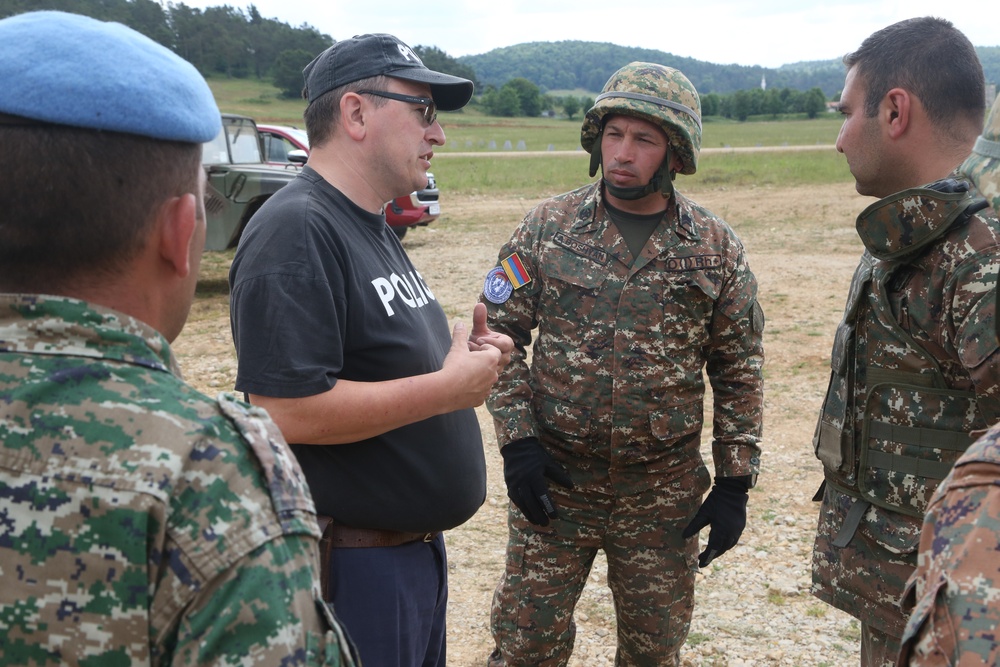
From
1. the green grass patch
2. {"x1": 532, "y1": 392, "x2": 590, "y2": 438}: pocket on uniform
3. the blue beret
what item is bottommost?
{"x1": 532, "y1": 392, "x2": 590, "y2": 438}: pocket on uniform

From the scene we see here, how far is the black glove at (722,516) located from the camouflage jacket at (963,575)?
1.63 meters

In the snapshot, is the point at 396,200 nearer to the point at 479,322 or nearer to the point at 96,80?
the point at 479,322

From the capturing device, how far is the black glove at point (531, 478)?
109 inches

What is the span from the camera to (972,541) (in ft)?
3.69

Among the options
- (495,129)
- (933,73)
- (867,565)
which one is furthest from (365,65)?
(495,129)

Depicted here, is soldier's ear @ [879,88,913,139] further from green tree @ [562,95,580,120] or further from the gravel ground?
green tree @ [562,95,580,120]

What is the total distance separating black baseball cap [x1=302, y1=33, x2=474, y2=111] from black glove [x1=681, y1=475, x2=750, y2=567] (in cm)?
→ 153

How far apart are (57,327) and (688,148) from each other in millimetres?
2372

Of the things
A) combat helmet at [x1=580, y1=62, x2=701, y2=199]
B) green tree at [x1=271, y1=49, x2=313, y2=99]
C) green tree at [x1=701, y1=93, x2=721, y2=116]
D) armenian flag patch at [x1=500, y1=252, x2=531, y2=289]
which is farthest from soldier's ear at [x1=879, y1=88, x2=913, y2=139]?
green tree at [x1=701, y1=93, x2=721, y2=116]

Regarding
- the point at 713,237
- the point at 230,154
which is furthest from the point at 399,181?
the point at 230,154

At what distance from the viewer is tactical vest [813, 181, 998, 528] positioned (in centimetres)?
228

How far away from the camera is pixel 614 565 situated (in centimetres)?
295

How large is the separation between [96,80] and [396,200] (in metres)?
10.9

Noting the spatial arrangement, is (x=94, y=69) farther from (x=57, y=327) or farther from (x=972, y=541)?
(x=972, y=541)
